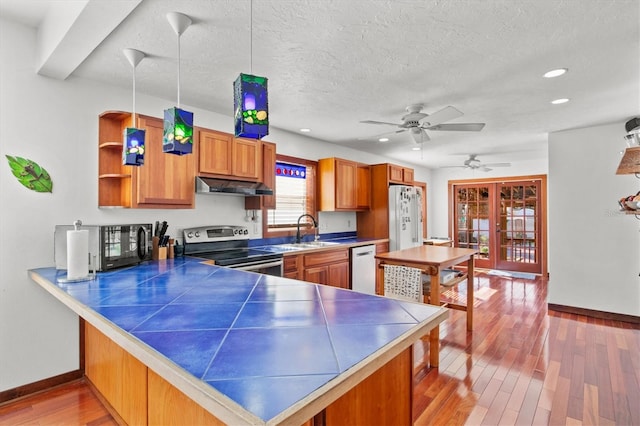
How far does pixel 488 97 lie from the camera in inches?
124

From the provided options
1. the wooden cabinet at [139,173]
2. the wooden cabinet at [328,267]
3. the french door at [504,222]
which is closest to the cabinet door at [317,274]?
the wooden cabinet at [328,267]

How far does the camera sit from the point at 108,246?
88.4 inches

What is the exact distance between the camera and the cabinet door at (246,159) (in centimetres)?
338

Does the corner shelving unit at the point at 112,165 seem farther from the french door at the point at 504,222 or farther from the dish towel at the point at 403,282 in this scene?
the french door at the point at 504,222

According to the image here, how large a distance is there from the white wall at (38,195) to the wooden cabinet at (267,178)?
1.36m

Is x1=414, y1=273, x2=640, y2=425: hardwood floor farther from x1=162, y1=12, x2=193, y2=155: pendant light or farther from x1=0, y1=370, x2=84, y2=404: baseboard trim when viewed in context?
x1=0, y1=370, x2=84, y2=404: baseboard trim

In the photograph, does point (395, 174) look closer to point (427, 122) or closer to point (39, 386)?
point (427, 122)

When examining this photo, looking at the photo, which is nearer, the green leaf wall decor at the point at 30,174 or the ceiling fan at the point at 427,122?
the green leaf wall decor at the point at 30,174

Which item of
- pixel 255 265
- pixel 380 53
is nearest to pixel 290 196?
pixel 255 265

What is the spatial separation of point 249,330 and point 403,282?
86.2 inches

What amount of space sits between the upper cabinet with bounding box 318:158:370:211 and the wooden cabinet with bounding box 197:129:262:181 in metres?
1.43

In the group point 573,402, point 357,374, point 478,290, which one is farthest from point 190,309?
point 478,290

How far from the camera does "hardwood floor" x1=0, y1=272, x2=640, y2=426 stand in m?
2.10

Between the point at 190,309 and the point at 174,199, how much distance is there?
1.81 metres
